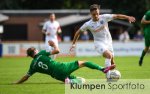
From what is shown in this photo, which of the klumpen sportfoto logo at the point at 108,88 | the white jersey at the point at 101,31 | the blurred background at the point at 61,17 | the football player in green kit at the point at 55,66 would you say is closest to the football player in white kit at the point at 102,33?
the white jersey at the point at 101,31

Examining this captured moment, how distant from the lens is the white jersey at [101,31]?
61.0ft

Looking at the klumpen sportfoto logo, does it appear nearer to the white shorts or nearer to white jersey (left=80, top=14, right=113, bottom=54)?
the white shorts

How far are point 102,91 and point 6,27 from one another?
51096mm

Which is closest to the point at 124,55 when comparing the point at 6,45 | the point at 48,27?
the point at 6,45

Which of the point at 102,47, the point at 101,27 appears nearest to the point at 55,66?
the point at 102,47

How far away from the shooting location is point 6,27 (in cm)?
6600

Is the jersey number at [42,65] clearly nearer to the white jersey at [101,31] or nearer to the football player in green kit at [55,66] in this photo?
the football player in green kit at [55,66]

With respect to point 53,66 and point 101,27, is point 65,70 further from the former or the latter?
point 101,27

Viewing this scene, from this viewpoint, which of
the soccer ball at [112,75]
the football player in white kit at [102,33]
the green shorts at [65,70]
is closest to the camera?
the green shorts at [65,70]

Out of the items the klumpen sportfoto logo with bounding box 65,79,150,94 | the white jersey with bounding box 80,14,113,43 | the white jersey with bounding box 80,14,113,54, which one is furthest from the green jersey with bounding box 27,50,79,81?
the white jersey with bounding box 80,14,113,43

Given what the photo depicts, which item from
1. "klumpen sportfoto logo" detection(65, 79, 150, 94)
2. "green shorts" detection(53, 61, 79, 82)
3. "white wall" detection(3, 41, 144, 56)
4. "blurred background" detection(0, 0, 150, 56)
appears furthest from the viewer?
"blurred background" detection(0, 0, 150, 56)

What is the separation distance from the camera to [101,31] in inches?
738

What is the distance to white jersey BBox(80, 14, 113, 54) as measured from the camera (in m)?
18.6

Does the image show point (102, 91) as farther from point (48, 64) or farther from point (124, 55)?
point (124, 55)
